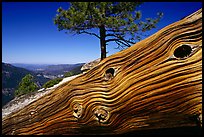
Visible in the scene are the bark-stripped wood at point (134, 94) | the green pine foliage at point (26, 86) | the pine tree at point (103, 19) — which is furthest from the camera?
the green pine foliage at point (26, 86)

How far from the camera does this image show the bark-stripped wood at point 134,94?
43.8 inches

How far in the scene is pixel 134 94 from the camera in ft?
3.84

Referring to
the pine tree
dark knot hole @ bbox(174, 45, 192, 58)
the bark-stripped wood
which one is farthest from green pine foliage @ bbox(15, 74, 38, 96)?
dark knot hole @ bbox(174, 45, 192, 58)

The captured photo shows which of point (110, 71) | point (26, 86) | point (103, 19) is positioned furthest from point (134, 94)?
point (26, 86)

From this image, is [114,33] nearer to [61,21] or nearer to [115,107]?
[61,21]

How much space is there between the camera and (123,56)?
4.04 ft

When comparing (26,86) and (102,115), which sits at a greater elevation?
(26,86)

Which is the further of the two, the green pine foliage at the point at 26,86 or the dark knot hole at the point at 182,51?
the green pine foliage at the point at 26,86

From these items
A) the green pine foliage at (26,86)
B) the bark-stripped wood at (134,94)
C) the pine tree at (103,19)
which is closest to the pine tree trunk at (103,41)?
the pine tree at (103,19)

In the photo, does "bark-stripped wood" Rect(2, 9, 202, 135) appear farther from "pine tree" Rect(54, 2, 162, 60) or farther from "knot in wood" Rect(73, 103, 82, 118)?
"pine tree" Rect(54, 2, 162, 60)

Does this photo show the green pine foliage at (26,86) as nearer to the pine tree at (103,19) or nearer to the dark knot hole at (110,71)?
the pine tree at (103,19)

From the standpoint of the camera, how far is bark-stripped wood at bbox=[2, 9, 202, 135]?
43.8 inches

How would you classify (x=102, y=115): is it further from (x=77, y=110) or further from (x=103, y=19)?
(x=103, y=19)

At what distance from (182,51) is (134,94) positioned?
313mm
